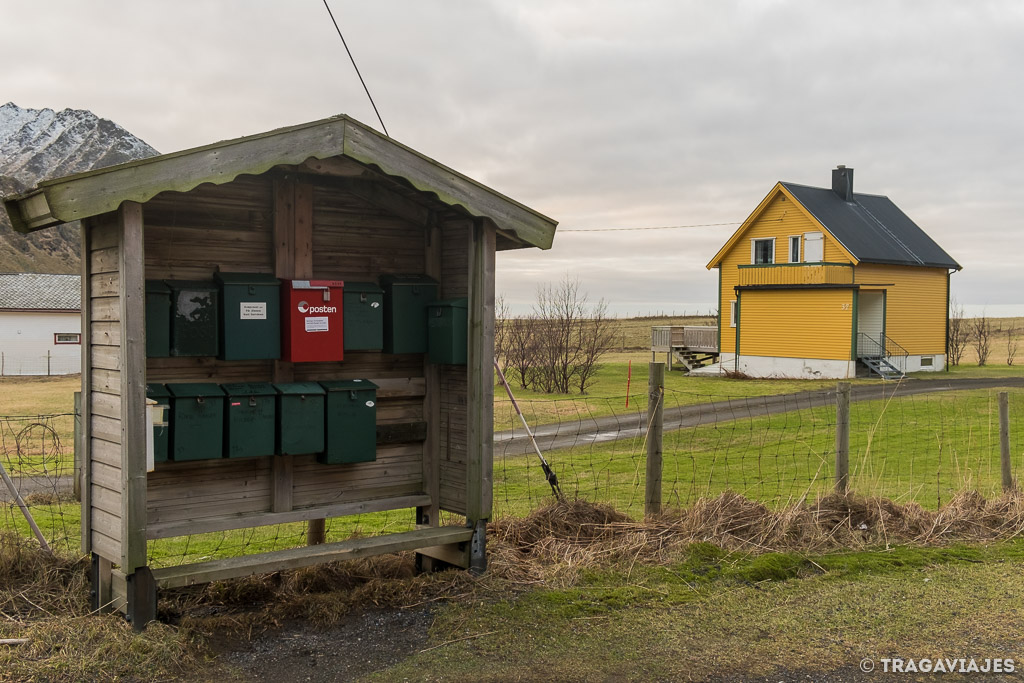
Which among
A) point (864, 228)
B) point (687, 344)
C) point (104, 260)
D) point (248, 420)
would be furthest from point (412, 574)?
point (687, 344)

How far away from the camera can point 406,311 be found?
712 cm

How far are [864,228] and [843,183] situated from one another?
3.28m

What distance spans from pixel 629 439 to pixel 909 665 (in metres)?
13.0

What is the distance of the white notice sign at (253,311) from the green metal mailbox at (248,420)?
1.54 feet

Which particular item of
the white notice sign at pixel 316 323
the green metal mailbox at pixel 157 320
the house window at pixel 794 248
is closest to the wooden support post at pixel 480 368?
the white notice sign at pixel 316 323

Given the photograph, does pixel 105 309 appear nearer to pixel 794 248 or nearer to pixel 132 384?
pixel 132 384

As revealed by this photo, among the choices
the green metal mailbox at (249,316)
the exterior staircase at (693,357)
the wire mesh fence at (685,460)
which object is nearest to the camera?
the green metal mailbox at (249,316)

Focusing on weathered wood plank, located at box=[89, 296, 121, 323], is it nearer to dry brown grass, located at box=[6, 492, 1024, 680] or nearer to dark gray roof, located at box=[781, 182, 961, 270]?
dry brown grass, located at box=[6, 492, 1024, 680]

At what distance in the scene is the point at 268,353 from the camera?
644 centimetres

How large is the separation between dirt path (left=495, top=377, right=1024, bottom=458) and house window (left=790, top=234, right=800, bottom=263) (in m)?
7.82

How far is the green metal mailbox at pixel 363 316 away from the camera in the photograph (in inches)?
267

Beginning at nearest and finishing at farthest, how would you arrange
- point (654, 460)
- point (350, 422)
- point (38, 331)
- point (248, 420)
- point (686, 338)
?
point (248, 420) < point (350, 422) < point (654, 460) < point (686, 338) < point (38, 331)

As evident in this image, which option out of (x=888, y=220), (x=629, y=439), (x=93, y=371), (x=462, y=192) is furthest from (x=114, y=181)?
(x=888, y=220)

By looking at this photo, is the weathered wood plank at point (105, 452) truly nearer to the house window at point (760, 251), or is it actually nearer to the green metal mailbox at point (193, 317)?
the green metal mailbox at point (193, 317)
